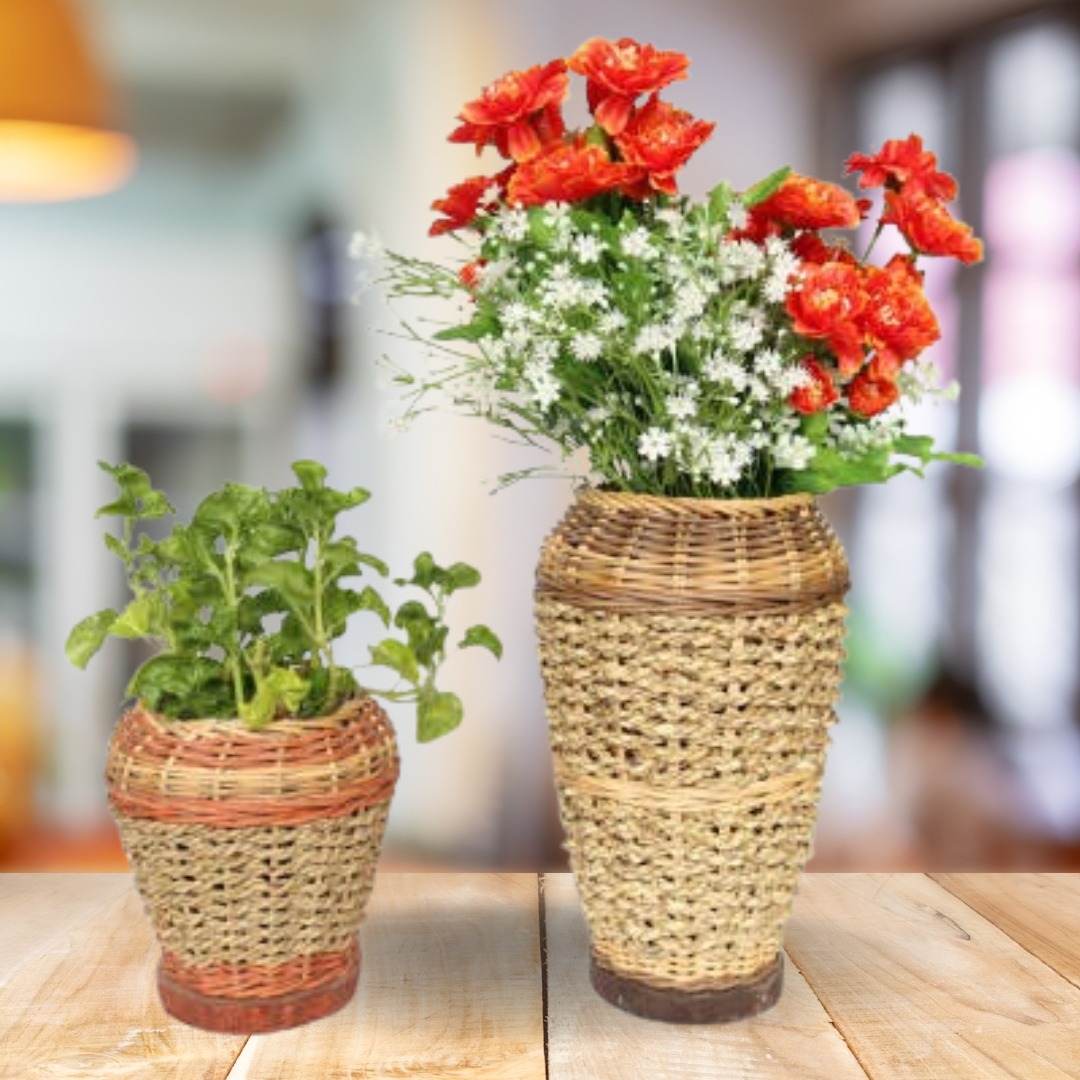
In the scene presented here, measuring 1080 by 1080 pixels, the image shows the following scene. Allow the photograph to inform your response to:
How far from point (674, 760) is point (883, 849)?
6.24 ft

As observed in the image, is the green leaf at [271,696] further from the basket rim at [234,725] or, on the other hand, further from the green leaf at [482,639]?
the green leaf at [482,639]

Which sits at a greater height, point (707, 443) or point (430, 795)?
point (707, 443)

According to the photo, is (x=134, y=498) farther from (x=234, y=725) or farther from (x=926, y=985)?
(x=926, y=985)

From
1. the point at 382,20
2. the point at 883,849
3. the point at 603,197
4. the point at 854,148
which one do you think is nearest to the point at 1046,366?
the point at 854,148

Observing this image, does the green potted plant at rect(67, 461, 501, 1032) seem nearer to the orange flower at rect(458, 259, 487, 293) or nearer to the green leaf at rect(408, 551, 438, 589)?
the green leaf at rect(408, 551, 438, 589)

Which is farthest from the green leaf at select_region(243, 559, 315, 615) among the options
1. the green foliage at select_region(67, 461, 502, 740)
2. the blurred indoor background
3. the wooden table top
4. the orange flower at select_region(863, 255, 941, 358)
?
the blurred indoor background

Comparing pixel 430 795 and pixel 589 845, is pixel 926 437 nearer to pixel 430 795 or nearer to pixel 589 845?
pixel 589 845

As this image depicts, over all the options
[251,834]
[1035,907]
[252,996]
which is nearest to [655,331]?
[251,834]

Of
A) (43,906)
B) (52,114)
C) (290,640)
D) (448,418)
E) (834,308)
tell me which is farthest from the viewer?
(448,418)

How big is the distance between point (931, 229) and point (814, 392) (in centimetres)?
14

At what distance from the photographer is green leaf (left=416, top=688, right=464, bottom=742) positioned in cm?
108

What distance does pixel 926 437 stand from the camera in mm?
1075

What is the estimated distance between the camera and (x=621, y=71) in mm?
1002

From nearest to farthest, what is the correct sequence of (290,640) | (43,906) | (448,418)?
(290,640) < (43,906) < (448,418)
